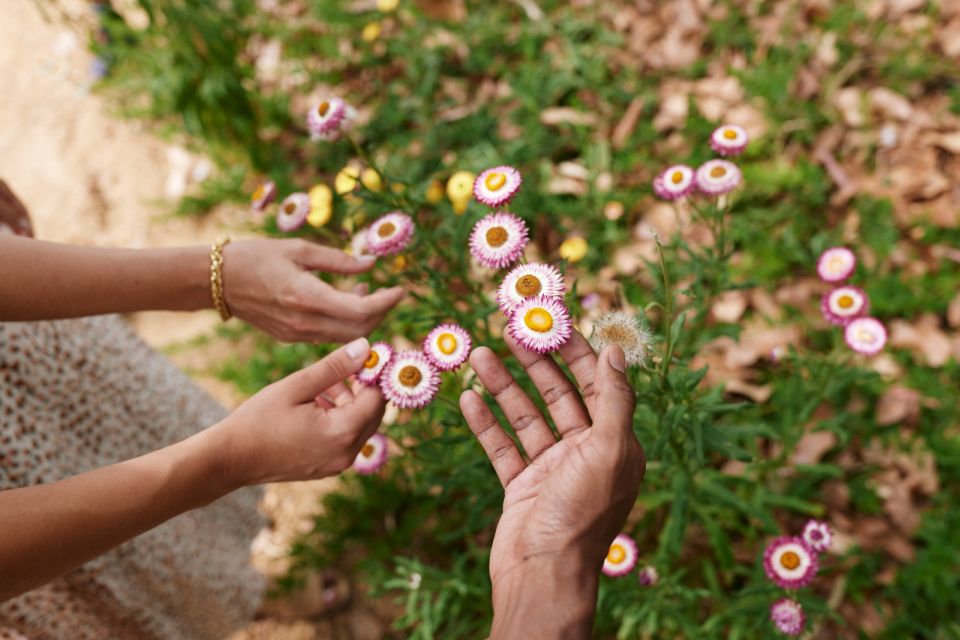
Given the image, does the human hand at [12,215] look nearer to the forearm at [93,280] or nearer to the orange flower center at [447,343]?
the forearm at [93,280]

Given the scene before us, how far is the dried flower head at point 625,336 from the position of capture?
4.55ft

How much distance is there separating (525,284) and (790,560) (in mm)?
1008

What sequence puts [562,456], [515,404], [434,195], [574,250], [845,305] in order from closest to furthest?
[562,456] < [515,404] < [845,305] < [574,250] < [434,195]

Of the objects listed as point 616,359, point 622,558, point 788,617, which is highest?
point 616,359

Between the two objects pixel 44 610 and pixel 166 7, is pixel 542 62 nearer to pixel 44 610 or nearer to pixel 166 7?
pixel 166 7

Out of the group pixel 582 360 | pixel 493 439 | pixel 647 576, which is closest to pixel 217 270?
pixel 493 439

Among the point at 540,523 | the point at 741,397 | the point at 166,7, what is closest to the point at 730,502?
the point at 741,397

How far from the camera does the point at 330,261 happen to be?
1754 millimetres

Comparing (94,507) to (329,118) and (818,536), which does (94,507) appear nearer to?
(329,118)

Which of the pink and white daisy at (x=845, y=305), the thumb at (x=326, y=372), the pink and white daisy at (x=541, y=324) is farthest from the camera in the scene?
the pink and white daisy at (x=845, y=305)

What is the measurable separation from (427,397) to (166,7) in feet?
8.55

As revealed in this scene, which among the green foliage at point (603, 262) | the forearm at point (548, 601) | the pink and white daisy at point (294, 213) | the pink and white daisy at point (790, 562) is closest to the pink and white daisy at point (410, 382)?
the green foliage at point (603, 262)

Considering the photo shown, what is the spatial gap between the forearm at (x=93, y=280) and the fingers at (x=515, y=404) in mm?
796

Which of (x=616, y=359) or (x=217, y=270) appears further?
(x=217, y=270)
